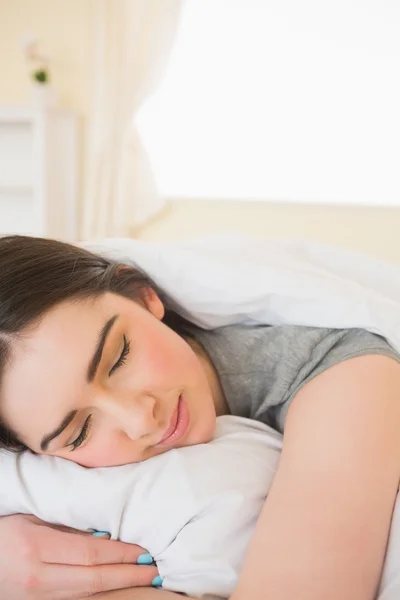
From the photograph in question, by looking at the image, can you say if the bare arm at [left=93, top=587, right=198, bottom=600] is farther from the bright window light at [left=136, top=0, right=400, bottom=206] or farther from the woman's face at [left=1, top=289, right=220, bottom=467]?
the bright window light at [left=136, top=0, right=400, bottom=206]

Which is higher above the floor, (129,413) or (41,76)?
(41,76)

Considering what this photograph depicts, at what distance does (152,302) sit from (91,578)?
1.37 feet

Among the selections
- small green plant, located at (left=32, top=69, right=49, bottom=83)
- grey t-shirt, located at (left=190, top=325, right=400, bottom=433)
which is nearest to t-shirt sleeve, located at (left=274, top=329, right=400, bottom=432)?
grey t-shirt, located at (left=190, top=325, right=400, bottom=433)

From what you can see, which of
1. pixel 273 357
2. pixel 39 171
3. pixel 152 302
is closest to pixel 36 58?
pixel 39 171

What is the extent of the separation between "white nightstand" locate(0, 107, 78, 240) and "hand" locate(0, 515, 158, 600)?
6.74ft

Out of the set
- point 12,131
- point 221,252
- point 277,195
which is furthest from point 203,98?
point 221,252

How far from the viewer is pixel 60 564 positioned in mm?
684

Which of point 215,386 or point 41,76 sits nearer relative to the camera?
point 215,386

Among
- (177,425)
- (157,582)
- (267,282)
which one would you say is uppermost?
(267,282)

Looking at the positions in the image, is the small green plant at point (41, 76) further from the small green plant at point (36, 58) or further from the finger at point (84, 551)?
the finger at point (84, 551)

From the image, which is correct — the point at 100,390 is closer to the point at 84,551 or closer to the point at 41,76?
the point at 84,551

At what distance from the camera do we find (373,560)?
610mm

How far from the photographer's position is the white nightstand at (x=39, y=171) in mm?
2609

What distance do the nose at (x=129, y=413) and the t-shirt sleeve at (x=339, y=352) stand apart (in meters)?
0.23
